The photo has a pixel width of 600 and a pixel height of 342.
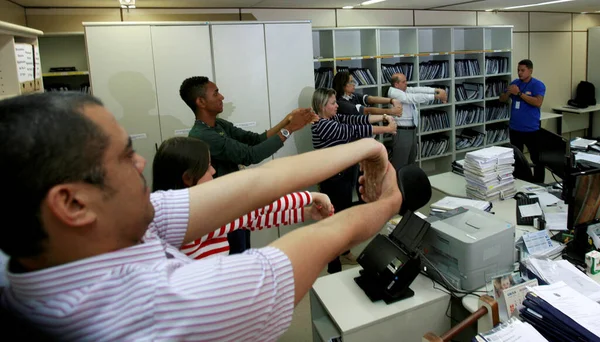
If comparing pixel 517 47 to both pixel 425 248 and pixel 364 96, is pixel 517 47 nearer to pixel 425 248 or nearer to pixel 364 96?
pixel 364 96

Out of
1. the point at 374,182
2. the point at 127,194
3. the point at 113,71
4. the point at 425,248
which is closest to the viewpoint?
the point at 127,194

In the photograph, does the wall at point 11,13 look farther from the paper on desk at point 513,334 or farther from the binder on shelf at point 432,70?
the binder on shelf at point 432,70

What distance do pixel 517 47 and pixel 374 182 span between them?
25.5 ft

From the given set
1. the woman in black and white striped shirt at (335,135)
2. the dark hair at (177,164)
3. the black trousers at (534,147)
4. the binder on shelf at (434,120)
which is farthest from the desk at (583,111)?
the dark hair at (177,164)

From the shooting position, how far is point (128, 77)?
3.94 meters

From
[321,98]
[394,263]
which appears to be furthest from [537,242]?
[321,98]

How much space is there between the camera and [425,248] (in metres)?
2.18

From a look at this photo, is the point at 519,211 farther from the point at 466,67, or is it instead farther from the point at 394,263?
the point at 466,67

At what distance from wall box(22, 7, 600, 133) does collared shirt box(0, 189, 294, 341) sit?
462cm

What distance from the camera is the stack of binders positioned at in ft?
10.4

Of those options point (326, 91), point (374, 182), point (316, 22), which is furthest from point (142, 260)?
point (316, 22)

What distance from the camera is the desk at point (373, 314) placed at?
1837 millimetres

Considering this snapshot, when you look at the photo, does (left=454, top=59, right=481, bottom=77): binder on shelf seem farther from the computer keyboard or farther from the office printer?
the office printer

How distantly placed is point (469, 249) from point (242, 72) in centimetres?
309
